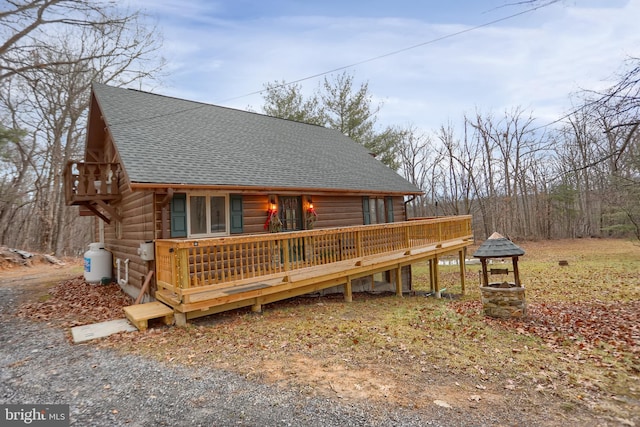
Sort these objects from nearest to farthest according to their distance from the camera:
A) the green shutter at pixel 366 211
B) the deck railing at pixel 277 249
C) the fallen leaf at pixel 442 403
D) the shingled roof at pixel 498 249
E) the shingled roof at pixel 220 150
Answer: the fallen leaf at pixel 442 403 < the deck railing at pixel 277 249 < the shingled roof at pixel 498 249 < the shingled roof at pixel 220 150 < the green shutter at pixel 366 211

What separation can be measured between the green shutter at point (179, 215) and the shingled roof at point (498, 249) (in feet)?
22.8

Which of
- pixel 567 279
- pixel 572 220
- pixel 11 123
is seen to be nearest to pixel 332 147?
pixel 567 279

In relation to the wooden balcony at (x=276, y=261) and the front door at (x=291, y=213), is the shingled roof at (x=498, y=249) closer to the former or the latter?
the wooden balcony at (x=276, y=261)

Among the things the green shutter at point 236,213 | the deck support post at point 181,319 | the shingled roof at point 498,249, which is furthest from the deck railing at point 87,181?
the shingled roof at point 498,249

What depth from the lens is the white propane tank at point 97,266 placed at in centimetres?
1048

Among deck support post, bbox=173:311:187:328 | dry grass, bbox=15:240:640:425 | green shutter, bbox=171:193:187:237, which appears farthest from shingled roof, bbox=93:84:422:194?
dry grass, bbox=15:240:640:425

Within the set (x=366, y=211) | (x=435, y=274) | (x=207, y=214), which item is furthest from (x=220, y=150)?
(x=435, y=274)

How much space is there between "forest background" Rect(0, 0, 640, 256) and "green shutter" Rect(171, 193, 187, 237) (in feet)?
20.8

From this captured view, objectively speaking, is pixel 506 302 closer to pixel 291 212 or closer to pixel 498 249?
pixel 498 249

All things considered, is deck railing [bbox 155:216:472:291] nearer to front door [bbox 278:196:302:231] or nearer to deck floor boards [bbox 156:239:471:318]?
deck floor boards [bbox 156:239:471:318]

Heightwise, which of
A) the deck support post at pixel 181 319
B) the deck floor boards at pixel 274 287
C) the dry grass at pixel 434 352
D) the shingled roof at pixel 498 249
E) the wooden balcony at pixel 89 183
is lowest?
the dry grass at pixel 434 352

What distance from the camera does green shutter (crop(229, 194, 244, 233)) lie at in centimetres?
855

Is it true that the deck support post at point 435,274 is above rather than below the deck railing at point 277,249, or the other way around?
below

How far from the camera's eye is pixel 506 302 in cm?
718
